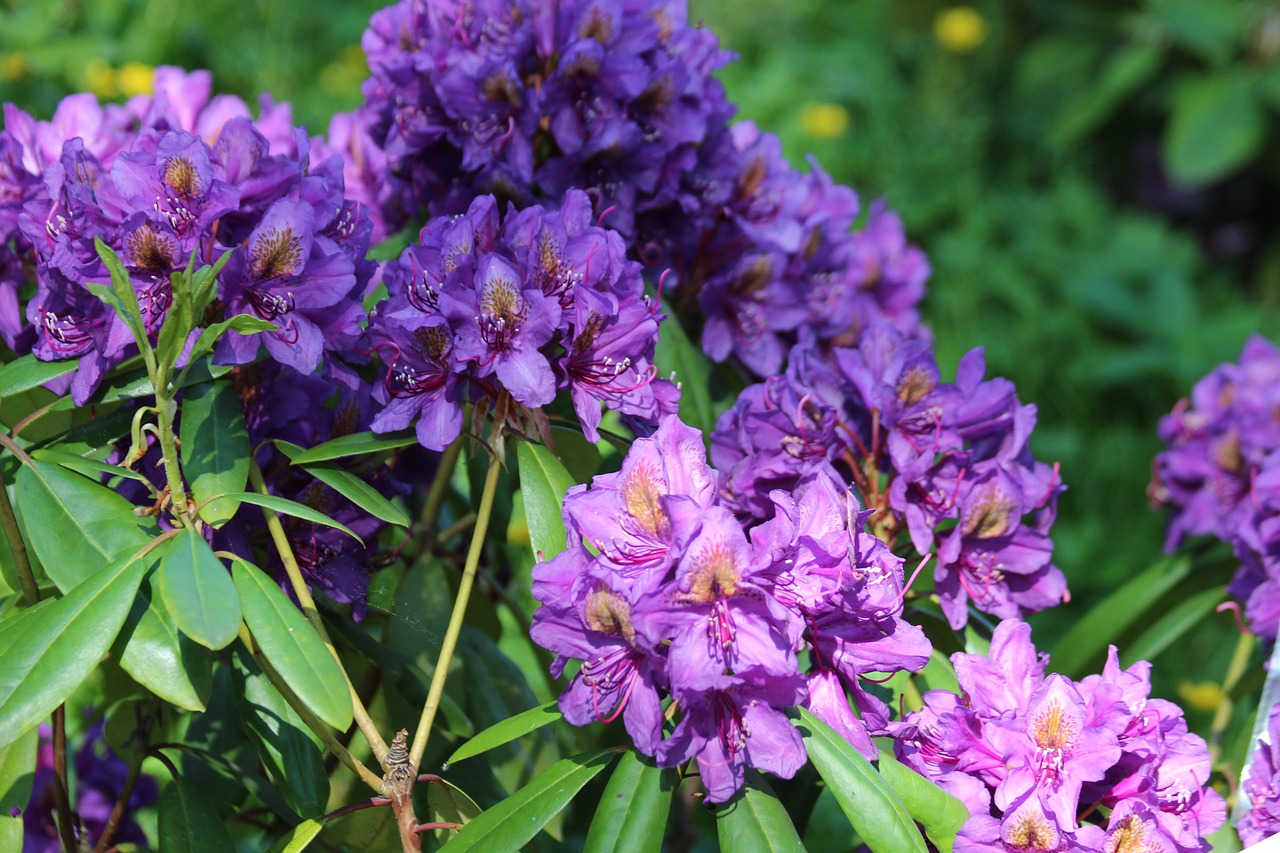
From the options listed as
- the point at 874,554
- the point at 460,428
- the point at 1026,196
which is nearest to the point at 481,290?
the point at 460,428

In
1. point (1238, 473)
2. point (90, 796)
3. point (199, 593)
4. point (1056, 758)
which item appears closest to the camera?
point (199, 593)

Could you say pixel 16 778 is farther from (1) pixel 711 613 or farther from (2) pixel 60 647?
(1) pixel 711 613

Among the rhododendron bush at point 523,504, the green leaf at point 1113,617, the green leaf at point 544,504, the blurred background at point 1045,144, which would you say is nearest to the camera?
the rhododendron bush at point 523,504

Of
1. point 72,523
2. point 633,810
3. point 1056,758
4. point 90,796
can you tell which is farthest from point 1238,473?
point 90,796

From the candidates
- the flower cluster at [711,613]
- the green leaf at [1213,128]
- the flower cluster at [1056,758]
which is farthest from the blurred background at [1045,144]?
the flower cluster at [711,613]

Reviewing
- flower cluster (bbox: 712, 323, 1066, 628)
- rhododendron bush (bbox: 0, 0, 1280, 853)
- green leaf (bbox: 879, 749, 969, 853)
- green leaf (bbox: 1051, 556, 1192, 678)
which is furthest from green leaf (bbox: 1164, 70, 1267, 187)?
green leaf (bbox: 879, 749, 969, 853)

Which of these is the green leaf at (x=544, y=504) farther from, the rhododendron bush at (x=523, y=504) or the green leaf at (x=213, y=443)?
the green leaf at (x=213, y=443)

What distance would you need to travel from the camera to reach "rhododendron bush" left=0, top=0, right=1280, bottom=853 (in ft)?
2.87

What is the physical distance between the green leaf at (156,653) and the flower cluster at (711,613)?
0.26m

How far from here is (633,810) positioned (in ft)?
2.90

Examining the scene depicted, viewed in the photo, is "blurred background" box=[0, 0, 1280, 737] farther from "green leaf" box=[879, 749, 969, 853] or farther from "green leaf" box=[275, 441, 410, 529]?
"green leaf" box=[275, 441, 410, 529]

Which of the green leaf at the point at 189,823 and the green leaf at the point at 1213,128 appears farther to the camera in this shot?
the green leaf at the point at 1213,128

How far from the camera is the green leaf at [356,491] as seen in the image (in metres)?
0.94

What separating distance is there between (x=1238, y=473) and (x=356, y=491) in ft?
3.54
